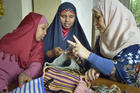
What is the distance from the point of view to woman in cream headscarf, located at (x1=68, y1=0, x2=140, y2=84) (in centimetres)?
84

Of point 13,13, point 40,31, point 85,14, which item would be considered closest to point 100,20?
point 40,31

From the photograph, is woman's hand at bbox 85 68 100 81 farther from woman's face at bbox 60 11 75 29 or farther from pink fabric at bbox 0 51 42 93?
woman's face at bbox 60 11 75 29

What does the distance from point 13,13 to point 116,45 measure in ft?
5.64

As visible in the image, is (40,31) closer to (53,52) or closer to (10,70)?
(53,52)

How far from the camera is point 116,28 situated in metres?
0.97

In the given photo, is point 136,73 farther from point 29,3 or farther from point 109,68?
point 29,3

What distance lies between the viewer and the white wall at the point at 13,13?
6.52 feet

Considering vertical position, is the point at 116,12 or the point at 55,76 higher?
the point at 116,12

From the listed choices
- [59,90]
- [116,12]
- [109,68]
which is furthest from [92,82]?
[116,12]

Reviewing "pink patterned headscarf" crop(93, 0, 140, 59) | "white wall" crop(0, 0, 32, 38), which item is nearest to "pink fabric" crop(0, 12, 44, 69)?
"pink patterned headscarf" crop(93, 0, 140, 59)

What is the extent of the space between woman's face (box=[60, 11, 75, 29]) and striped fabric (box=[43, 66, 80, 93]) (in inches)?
23.5

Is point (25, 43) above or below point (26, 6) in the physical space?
below

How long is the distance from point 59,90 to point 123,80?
42 cm

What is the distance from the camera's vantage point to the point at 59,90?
73cm
